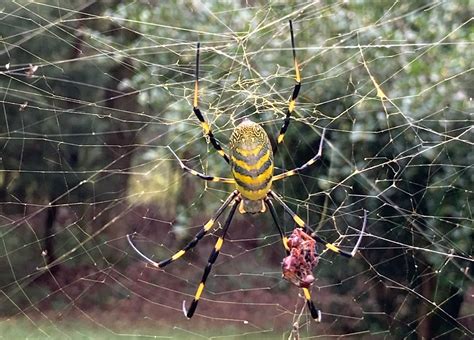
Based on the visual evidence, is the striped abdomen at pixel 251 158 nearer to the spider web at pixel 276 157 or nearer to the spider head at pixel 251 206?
the spider head at pixel 251 206

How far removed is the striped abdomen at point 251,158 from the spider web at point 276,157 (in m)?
0.51

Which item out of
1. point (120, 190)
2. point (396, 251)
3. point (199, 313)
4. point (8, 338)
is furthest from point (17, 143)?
point (396, 251)

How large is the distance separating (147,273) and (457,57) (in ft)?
17.6

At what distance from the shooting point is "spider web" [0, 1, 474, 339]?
417cm

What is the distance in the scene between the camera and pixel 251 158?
253 cm

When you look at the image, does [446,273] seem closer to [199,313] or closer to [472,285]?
[472,285]

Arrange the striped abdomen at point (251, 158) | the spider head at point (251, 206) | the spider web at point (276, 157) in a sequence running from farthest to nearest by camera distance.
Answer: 1. the spider web at point (276, 157)
2. the spider head at point (251, 206)
3. the striped abdomen at point (251, 158)

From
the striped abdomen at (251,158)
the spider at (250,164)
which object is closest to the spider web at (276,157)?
the spider at (250,164)

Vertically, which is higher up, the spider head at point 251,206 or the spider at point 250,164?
the spider at point 250,164

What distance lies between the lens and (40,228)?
8539 mm

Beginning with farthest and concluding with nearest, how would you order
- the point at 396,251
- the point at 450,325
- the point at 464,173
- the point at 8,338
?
the point at 8,338 → the point at 450,325 → the point at 396,251 → the point at 464,173

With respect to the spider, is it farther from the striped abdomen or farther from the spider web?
the spider web

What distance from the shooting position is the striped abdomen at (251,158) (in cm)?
248

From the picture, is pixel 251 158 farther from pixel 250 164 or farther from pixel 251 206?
pixel 251 206
